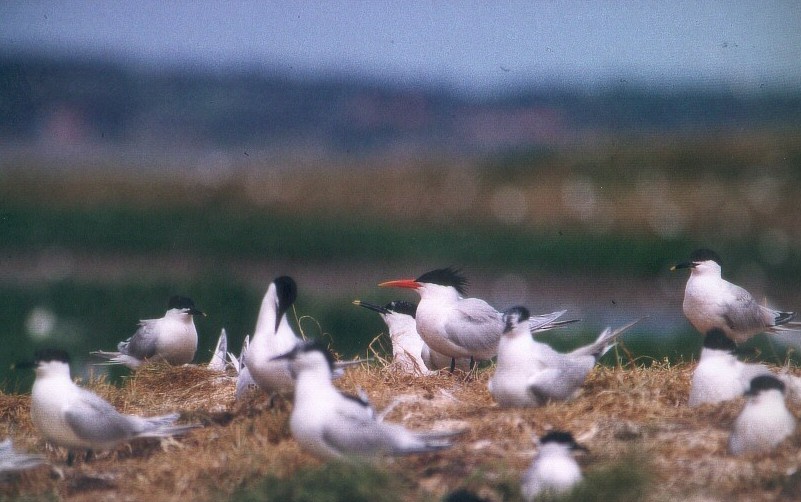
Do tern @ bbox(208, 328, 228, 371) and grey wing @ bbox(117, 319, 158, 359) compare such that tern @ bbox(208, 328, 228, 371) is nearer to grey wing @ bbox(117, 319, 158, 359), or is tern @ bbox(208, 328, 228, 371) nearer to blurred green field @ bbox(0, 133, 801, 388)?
grey wing @ bbox(117, 319, 158, 359)

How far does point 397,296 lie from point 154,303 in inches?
104

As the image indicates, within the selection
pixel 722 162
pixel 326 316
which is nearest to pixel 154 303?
pixel 326 316

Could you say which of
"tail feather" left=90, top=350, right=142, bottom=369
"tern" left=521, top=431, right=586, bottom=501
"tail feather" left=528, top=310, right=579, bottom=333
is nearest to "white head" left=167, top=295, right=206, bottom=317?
"tail feather" left=90, top=350, right=142, bottom=369

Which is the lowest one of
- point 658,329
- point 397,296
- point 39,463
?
point 658,329

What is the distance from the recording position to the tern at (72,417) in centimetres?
470

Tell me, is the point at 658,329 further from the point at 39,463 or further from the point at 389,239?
the point at 39,463

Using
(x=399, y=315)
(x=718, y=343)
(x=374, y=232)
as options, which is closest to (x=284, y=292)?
(x=718, y=343)

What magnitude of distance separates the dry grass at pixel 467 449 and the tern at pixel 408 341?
3.85 feet

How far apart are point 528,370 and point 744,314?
6.35 feet

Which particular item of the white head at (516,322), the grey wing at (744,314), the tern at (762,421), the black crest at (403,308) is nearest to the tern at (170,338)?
the black crest at (403,308)

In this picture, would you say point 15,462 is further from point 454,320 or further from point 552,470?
point 454,320

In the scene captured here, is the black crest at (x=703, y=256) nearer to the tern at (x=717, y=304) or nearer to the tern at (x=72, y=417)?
the tern at (x=717, y=304)

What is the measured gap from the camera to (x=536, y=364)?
5.14 m

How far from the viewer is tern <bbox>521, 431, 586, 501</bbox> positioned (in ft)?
12.4
